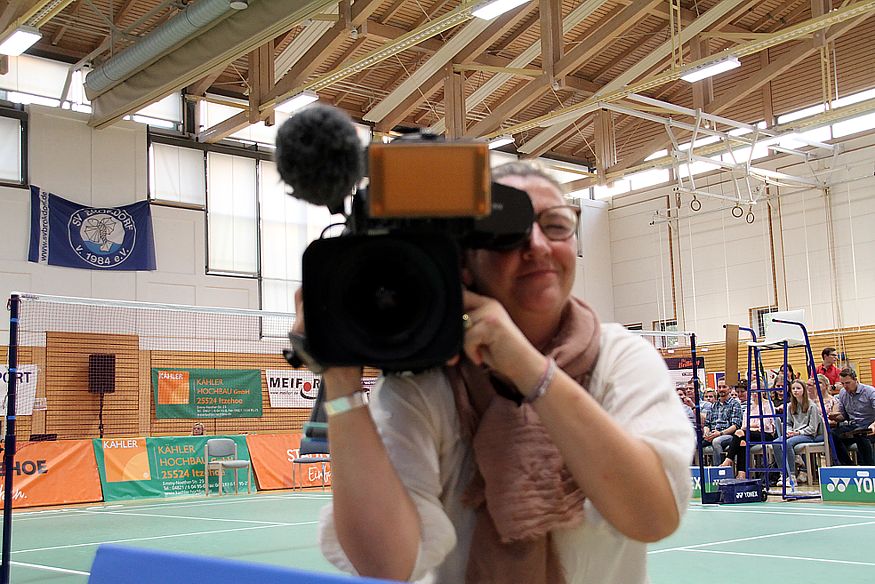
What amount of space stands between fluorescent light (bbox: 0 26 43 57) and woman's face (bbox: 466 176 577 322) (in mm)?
12557

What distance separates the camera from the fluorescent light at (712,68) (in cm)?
1316

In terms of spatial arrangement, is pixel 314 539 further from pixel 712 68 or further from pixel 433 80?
pixel 433 80

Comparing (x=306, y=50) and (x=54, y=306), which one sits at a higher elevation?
(x=306, y=50)

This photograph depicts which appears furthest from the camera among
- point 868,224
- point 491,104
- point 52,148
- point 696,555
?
point 491,104

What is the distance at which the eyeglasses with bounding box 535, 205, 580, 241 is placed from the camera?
1.41 m

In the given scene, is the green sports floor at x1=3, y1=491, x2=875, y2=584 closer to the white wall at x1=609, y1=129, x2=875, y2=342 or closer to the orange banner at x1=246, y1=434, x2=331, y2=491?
the orange banner at x1=246, y1=434, x2=331, y2=491

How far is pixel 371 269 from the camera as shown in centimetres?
124

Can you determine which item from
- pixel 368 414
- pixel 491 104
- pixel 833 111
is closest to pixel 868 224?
pixel 833 111

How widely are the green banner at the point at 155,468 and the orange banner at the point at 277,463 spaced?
225mm

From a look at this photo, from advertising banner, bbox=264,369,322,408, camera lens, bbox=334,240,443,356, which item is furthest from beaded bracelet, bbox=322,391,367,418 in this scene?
advertising banner, bbox=264,369,322,408

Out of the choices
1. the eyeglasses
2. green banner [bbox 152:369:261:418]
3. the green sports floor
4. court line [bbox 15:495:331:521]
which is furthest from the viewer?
green banner [bbox 152:369:261:418]

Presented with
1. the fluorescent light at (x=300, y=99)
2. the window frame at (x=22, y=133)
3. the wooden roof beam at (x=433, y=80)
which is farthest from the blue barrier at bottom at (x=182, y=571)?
the wooden roof beam at (x=433, y=80)

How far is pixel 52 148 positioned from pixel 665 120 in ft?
36.0

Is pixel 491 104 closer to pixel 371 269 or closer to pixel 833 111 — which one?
pixel 833 111
